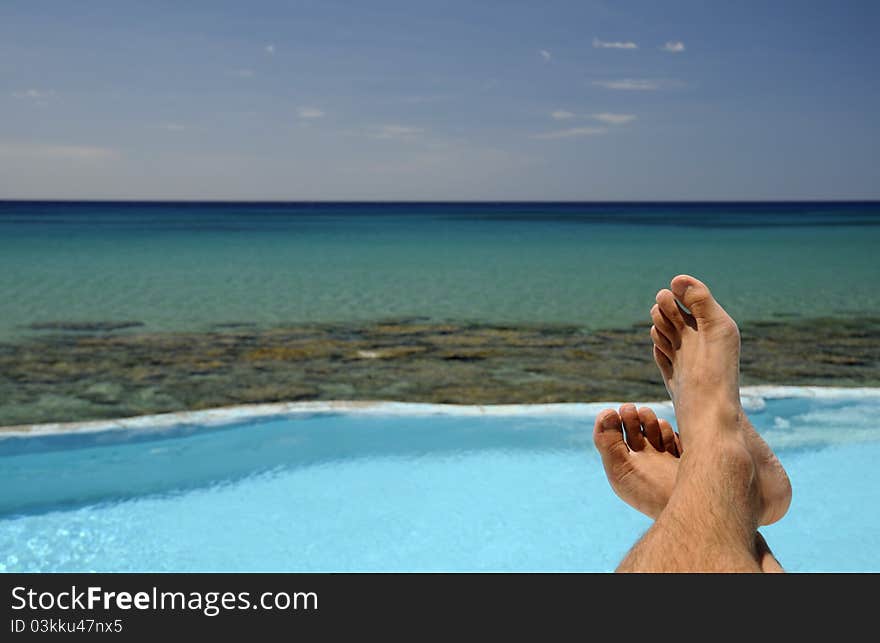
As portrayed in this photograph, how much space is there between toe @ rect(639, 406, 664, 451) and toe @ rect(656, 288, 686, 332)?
28 centimetres

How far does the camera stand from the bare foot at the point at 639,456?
217cm

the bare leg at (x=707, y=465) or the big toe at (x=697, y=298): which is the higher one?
the big toe at (x=697, y=298)

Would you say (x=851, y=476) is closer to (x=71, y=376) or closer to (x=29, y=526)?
(x=29, y=526)

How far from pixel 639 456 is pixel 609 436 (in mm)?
103

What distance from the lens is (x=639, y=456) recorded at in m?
2.28

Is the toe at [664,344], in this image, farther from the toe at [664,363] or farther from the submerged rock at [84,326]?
the submerged rock at [84,326]

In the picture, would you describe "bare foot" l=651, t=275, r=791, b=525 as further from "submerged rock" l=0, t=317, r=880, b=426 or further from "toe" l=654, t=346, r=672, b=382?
"submerged rock" l=0, t=317, r=880, b=426

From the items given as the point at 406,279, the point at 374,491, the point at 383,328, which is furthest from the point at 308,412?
the point at 406,279

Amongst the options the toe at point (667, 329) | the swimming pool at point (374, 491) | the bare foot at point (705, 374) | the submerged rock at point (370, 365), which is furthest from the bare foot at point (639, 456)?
the submerged rock at point (370, 365)

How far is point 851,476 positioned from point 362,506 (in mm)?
2396

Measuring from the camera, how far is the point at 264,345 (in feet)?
21.8

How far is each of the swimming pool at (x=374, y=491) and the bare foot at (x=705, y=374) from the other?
1.16m

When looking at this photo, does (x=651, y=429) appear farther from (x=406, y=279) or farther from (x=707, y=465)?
(x=406, y=279)
